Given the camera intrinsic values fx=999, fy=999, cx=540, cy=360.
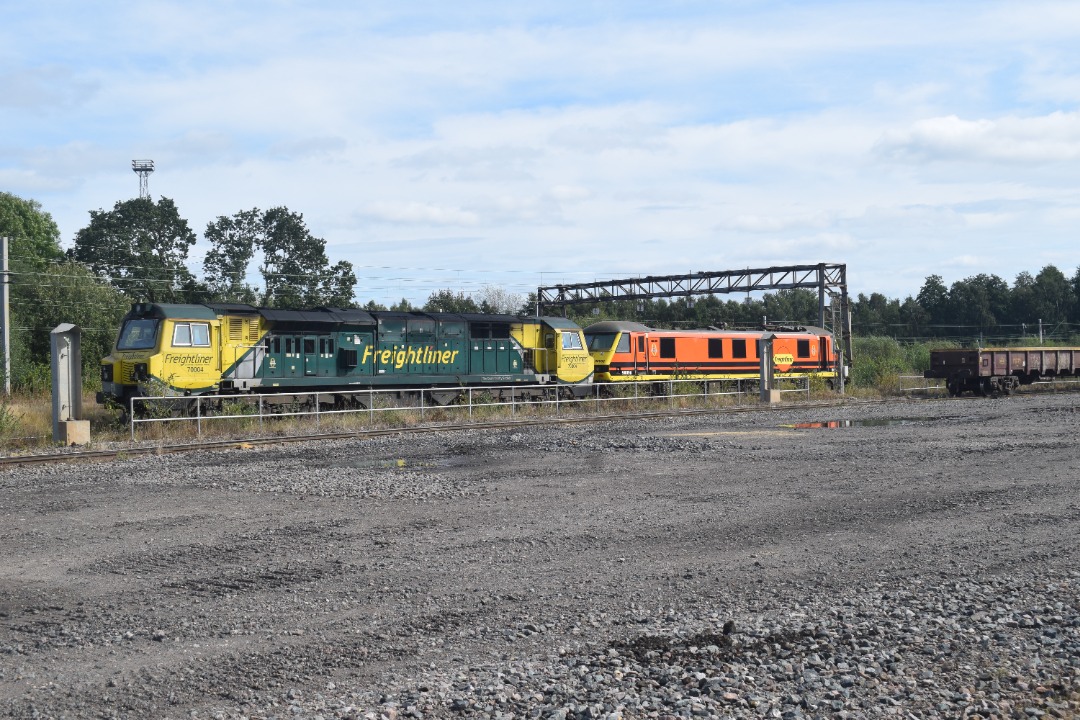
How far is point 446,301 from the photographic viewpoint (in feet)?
262

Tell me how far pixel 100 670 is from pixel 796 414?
28.7 m

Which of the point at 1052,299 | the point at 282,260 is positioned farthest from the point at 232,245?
the point at 1052,299

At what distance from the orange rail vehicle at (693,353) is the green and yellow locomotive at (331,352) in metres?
2.75

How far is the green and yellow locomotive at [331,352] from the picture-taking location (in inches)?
995

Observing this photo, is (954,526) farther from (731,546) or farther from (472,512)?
(472,512)

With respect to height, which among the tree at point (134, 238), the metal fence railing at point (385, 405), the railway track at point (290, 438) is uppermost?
the tree at point (134, 238)

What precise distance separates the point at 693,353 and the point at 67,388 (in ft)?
81.1

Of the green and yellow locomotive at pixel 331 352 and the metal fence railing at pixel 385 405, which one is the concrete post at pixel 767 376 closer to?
the metal fence railing at pixel 385 405

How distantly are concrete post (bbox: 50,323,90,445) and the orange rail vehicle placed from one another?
20.3 m

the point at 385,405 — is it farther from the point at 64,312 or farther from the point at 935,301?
the point at 935,301

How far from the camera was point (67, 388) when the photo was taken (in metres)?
21.5

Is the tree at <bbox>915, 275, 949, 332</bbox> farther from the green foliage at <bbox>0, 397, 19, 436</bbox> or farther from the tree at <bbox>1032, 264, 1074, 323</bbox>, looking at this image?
the green foliage at <bbox>0, 397, 19, 436</bbox>

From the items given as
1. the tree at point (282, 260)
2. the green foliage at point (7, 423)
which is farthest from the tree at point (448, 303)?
the green foliage at point (7, 423)

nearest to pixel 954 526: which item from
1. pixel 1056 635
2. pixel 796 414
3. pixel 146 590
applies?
pixel 1056 635
